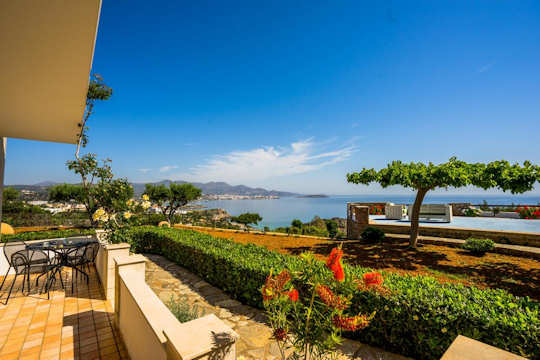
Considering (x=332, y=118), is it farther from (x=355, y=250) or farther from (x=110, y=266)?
(x=110, y=266)

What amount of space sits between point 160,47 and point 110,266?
10452 mm

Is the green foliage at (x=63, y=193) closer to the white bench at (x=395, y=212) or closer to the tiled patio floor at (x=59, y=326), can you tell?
the tiled patio floor at (x=59, y=326)

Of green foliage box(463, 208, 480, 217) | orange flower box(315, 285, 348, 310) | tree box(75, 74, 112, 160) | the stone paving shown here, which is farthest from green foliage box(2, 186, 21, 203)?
green foliage box(463, 208, 480, 217)

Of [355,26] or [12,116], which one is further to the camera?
[355,26]

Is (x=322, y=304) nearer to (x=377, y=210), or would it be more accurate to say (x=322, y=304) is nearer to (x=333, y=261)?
(x=333, y=261)

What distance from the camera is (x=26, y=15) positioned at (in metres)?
1.80

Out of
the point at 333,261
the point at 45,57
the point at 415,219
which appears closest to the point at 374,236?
the point at 415,219

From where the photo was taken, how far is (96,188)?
795 cm

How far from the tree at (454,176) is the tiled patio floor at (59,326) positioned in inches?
310

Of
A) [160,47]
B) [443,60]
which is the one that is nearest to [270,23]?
[160,47]

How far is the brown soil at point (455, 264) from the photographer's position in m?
4.22

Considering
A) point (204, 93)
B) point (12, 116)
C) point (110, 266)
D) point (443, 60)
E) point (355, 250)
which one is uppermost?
point (204, 93)

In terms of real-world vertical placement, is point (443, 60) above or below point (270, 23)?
below

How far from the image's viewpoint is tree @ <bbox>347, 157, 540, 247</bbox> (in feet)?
18.5
